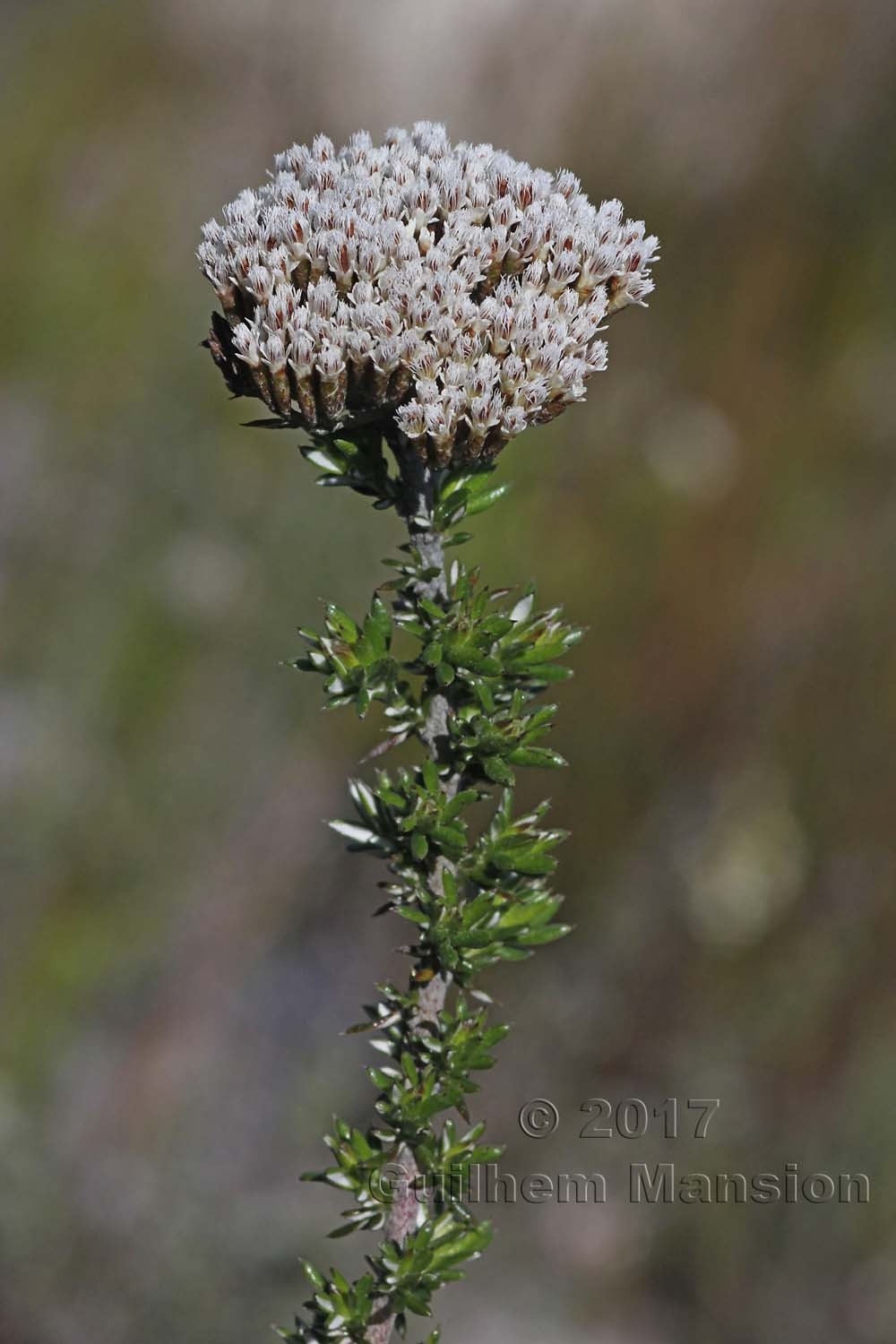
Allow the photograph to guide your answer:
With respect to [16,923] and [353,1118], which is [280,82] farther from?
[353,1118]

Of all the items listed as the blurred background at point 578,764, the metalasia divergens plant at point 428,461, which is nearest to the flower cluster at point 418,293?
the metalasia divergens plant at point 428,461

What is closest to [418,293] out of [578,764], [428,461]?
[428,461]

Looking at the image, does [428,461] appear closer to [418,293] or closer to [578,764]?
[418,293]

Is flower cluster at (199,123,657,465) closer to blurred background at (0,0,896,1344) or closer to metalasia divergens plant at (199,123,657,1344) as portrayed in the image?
metalasia divergens plant at (199,123,657,1344)

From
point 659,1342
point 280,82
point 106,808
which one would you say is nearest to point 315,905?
point 106,808

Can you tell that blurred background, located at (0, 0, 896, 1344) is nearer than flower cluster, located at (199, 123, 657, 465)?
No

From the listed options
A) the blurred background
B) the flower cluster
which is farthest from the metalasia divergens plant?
the blurred background
